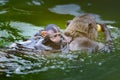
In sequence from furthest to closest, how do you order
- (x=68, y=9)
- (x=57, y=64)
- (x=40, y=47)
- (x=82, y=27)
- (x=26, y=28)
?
(x=68, y=9), (x=26, y=28), (x=82, y=27), (x=40, y=47), (x=57, y=64)

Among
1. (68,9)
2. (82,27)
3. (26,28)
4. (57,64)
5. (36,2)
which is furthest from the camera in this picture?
(36,2)

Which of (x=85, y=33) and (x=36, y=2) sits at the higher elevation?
(x=36, y=2)

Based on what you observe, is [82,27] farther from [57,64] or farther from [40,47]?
[57,64]

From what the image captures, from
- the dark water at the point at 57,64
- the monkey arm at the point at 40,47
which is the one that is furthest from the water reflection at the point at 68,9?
the monkey arm at the point at 40,47

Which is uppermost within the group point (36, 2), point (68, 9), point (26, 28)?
point (36, 2)

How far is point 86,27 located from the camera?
260 inches

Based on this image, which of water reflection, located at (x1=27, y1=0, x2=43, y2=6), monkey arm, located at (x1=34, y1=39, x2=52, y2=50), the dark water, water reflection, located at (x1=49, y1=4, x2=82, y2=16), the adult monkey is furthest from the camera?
water reflection, located at (x1=27, y1=0, x2=43, y2=6)

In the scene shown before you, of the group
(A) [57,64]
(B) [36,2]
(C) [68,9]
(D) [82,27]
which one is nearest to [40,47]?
(A) [57,64]

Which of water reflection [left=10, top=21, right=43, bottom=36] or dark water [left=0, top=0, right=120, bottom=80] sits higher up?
water reflection [left=10, top=21, right=43, bottom=36]

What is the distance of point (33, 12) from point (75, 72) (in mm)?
4239

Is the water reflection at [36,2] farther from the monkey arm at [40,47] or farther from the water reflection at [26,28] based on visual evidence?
the monkey arm at [40,47]

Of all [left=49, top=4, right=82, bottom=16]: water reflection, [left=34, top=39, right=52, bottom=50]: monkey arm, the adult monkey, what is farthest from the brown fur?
[left=49, top=4, right=82, bottom=16]: water reflection

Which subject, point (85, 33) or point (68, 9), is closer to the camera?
point (85, 33)

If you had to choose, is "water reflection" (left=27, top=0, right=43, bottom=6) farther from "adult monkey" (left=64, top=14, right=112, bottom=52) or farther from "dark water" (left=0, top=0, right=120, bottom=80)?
"adult monkey" (left=64, top=14, right=112, bottom=52)
